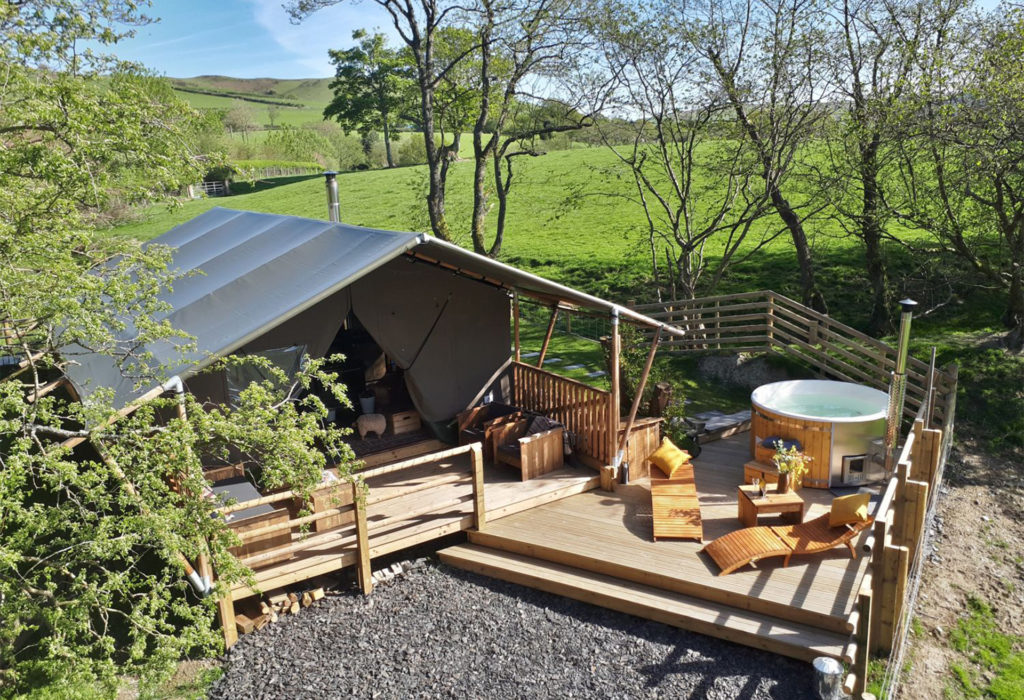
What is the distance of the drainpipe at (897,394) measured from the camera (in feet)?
27.4

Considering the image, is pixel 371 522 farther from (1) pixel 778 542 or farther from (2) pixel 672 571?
(1) pixel 778 542

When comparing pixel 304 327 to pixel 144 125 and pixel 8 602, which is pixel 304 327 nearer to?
pixel 144 125

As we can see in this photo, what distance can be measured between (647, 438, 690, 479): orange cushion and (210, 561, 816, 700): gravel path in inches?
103

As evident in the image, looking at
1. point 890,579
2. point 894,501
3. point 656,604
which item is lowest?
point 656,604

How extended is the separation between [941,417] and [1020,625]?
4168mm

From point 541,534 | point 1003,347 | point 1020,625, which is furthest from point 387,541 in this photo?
point 1003,347

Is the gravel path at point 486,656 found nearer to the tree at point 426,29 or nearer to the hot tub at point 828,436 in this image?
the hot tub at point 828,436

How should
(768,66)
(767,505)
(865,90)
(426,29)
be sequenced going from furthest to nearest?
(426,29) < (865,90) < (768,66) < (767,505)

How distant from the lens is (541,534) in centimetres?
820

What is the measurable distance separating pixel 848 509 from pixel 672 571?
1.96 meters

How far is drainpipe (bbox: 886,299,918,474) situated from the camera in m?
8.36

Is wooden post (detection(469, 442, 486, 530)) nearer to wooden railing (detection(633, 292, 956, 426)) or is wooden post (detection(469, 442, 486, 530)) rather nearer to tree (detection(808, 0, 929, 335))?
wooden railing (detection(633, 292, 956, 426))

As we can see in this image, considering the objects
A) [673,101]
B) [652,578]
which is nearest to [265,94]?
[673,101]

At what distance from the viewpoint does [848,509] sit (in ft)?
24.2
